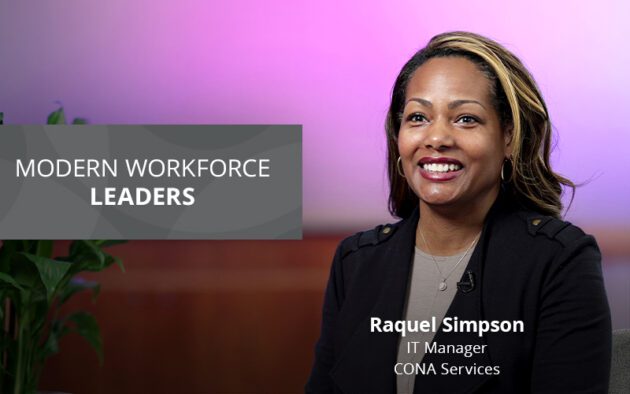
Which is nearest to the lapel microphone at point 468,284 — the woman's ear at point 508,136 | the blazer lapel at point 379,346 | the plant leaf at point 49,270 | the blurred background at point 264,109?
the blazer lapel at point 379,346

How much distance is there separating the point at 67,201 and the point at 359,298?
170cm

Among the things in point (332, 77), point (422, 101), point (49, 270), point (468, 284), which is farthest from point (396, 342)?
point (332, 77)

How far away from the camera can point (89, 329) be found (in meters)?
2.98

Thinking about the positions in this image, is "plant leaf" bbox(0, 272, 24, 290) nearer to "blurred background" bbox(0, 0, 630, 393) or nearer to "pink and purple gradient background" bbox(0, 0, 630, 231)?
"blurred background" bbox(0, 0, 630, 393)

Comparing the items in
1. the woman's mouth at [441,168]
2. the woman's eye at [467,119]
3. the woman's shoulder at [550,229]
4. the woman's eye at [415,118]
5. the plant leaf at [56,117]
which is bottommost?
the woman's shoulder at [550,229]

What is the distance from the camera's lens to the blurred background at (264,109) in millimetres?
3117

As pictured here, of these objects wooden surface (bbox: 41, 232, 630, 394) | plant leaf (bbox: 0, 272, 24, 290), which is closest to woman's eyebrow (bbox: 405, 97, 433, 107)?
plant leaf (bbox: 0, 272, 24, 290)

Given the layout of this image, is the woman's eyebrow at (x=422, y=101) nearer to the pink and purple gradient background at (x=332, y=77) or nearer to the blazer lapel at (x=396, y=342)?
the blazer lapel at (x=396, y=342)

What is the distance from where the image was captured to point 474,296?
53.3 inches

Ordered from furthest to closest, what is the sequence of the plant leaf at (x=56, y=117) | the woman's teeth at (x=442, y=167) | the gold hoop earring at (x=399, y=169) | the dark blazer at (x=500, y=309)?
the plant leaf at (x=56, y=117) < the gold hoop earring at (x=399, y=169) < the woman's teeth at (x=442, y=167) < the dark blazer at (x=500, y=309)

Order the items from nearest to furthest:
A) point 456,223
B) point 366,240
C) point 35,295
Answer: point 456,223
point 366,240
point 35,295

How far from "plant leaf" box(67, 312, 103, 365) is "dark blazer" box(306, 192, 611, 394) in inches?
68.2

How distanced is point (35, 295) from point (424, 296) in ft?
6.01

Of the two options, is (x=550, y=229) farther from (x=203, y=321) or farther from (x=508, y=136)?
(x=203, y=321)
